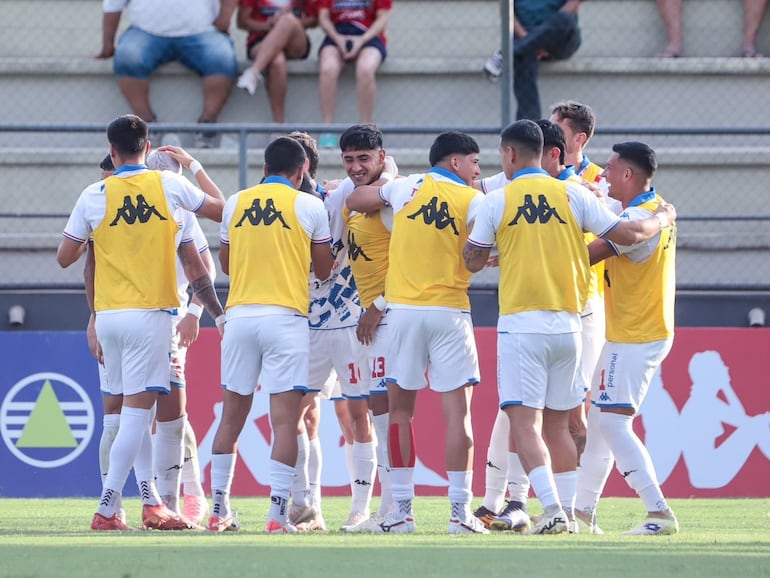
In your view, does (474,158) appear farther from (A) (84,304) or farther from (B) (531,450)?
(A) (84,304)

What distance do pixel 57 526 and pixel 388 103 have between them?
21.5 ft

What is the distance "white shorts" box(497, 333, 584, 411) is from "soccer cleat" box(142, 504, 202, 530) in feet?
6.53

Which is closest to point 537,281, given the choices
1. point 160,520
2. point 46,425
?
point 160,520

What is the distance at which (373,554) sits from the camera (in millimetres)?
5801

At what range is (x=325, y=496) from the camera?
10.7 meters

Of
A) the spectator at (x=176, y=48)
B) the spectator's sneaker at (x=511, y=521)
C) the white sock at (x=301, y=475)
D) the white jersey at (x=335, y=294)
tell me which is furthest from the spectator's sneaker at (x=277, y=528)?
the spectator at (x=176, y=48)

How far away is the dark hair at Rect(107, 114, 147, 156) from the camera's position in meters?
7.43

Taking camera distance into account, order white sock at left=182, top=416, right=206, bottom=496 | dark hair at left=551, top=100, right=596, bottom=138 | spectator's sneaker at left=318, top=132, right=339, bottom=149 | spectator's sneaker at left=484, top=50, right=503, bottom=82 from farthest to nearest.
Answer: spectator's sneaker at left=484, top=50, right=503, bottom=82
spectator's sneaker at left=318, top=132, right=339, bottom=149
white sock at left=182, top=416, right=206, bottom=496
dark hair at left=551, top=100, right=596, bottom=138

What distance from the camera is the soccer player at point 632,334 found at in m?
7.32

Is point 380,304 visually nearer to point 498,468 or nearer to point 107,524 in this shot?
point 498,468

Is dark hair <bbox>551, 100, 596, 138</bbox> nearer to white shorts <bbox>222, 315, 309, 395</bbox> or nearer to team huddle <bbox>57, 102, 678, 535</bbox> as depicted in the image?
team huddle <bbox>57, 102, 678, 535</bbox>

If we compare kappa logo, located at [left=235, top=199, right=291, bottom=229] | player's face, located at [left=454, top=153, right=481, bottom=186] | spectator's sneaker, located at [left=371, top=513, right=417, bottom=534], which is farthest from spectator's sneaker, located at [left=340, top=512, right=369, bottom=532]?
player's face, located at [left=454, top=153, right=481, bottom=186]

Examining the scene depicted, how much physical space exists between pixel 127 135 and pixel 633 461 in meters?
3.27

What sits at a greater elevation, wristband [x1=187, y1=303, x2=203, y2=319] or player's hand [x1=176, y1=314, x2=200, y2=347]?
wristband [x1=187, y1=303, x2=203, y2=319]
